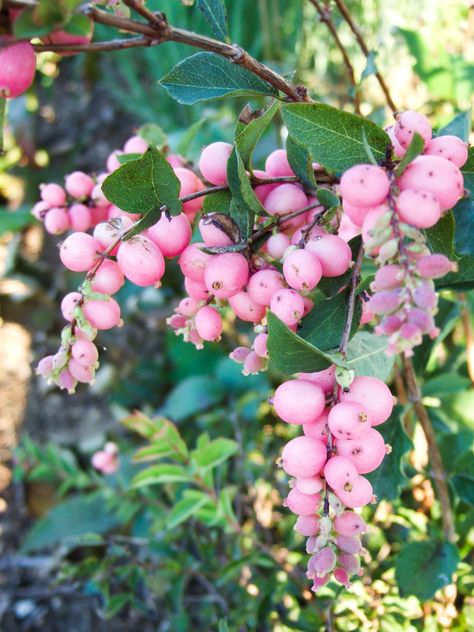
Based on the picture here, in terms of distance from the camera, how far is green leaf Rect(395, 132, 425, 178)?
0.92 feet

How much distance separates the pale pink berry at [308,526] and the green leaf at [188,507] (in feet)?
1.01

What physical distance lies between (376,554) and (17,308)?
1.03 meters

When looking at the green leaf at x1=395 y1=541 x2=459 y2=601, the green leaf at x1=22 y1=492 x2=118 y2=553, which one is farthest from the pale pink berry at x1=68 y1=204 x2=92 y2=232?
the green leaf at x1=22 y1=492 x2=118 y2=553

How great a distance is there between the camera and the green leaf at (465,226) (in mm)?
389

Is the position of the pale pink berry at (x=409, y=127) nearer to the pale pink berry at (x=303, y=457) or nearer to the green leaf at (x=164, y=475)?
the pale pink berry at (x=303, y=457)

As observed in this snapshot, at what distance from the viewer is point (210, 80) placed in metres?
0.36

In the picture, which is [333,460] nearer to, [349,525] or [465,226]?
[349,525]

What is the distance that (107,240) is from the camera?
362mm

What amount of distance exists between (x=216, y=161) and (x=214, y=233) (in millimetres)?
49

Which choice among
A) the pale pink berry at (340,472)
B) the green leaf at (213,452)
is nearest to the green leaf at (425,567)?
the green leaf at (213,452)

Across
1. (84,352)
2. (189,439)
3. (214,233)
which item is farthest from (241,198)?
(189,439)

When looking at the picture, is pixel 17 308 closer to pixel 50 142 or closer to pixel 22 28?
pixel 50 142

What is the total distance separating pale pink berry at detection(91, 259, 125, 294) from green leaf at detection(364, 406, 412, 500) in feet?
0.91

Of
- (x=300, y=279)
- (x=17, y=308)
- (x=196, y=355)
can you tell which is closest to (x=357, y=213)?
(x=300, y=279)
